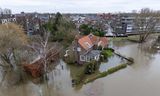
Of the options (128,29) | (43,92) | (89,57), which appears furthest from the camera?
(128,29)

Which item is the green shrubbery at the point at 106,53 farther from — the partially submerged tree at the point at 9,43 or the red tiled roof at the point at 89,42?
the partially submerged tree at the point at 9,43

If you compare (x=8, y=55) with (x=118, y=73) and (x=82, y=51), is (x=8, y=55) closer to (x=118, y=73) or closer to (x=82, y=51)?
(x=82, y=51)

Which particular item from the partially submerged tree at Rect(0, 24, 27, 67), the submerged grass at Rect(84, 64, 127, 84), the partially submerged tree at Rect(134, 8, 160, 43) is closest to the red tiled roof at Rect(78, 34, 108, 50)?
the submerged grass at Rect(84, 64, 127, 84)

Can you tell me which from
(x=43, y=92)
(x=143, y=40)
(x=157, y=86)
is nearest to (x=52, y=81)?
(x=43, y=92)

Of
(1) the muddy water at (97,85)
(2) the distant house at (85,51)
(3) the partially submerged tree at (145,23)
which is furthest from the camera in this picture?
(3) the partially submerged tree at (145,23)

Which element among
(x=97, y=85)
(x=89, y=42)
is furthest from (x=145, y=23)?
(x=97, y=85)

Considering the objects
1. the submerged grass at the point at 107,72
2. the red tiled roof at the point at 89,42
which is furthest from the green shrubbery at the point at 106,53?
the submerged grass at the point at 107,72
